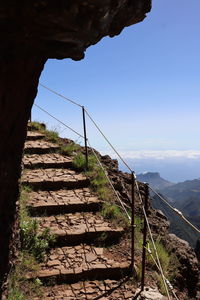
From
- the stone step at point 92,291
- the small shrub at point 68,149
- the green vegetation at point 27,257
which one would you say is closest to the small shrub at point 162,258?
the stone step at point 92,291

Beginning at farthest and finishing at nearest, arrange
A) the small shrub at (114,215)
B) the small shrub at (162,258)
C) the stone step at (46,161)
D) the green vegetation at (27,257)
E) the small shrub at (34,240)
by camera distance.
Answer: the stone step at (46,161), the small shrub at (114,215), the small shrub at (162,258), the small shrub at (34,240), the green vegetation at (27,257)

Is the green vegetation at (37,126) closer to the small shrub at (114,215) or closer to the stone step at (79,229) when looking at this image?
the small shrub at (114,215)

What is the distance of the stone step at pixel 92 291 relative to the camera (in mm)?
5691

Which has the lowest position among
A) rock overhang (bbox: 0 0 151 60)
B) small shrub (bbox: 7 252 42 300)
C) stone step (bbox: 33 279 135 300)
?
stone step (bbox: 33 279 135 300)

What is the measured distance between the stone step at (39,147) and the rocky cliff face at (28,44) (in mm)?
5701

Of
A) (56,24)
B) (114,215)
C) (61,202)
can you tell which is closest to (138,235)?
(114,215)

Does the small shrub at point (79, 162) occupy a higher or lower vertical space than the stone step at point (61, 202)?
higher

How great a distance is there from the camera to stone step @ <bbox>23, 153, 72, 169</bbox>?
32.2 feet

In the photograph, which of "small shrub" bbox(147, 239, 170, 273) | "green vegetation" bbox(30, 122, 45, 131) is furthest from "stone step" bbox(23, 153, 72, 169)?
"small shrub" bbox(147, 239, 170, 273)

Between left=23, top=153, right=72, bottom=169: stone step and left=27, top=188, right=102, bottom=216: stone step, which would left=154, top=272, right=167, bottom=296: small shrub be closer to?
left=27, top=188, right=102, bottom=216: stone step

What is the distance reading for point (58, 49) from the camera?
13.9 ft

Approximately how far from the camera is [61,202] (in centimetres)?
805

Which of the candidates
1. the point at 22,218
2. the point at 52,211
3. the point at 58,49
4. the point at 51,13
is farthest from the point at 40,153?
the point at 51,13

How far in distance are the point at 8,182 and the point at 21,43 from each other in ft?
6.37
